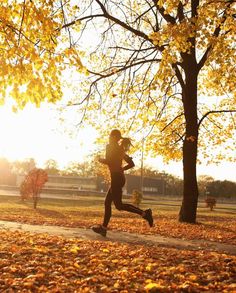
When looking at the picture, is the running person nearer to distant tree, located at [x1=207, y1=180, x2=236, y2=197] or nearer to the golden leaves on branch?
the golden leaves on branch

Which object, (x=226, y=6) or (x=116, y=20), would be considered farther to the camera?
(x=116, y=20)

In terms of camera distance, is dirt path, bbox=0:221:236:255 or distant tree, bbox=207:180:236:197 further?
distant tree, bbox=207:180:236:197

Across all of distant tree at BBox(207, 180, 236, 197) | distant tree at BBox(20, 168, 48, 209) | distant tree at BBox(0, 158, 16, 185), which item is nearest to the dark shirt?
distant tree at BBox(20, 168, 48, 209)

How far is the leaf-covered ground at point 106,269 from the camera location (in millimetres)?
4598

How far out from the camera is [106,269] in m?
5.37

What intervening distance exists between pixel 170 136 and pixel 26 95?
447 inches

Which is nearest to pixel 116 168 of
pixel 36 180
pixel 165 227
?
pixel 165 227

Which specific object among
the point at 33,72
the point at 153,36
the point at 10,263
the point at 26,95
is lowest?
the point at 10,263

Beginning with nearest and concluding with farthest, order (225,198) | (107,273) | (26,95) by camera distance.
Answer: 1. (107,273)
2. (26,95)
3. (225,198)

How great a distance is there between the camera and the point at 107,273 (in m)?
5.19

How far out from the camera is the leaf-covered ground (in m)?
4.60

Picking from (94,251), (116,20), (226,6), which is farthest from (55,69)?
(116,20)

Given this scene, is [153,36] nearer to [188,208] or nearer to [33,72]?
[33,72]

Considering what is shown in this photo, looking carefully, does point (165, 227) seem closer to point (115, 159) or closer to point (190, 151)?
point (190, 151)
